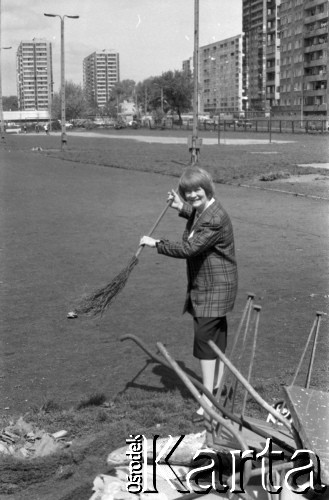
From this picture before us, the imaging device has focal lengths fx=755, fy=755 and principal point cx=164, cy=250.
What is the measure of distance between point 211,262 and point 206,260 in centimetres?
3

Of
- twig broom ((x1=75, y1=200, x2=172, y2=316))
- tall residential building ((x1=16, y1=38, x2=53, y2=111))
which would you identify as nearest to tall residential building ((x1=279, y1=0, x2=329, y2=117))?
tall residential building ((x1=16, y1=38, x2=53, y2=111))

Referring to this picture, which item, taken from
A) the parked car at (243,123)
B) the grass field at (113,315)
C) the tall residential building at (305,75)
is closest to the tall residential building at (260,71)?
the tall residential building at (305,75)

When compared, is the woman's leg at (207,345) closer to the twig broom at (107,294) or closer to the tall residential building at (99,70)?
the twig broom at (107,294)

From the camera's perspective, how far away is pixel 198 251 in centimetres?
419

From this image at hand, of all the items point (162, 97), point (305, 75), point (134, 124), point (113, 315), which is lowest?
point (113, 315)

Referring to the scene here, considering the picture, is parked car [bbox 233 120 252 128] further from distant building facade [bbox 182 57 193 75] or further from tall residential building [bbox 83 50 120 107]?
tall residential building [bbox 83 50 120 107]

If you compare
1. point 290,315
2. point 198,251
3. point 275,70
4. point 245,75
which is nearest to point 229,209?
point 290,315

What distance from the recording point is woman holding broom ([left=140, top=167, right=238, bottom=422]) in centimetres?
421

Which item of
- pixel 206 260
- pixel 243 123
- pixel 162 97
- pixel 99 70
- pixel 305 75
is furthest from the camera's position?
pixel 162 97

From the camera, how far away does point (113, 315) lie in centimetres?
695

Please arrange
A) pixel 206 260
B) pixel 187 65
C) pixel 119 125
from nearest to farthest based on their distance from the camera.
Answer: pixel 206 260
pixel 187 65
pixel 119 125

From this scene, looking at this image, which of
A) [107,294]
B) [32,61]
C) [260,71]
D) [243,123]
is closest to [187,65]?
[243,123]

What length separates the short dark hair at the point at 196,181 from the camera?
4188 millimetres

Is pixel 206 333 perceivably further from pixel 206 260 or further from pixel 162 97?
pixel 162 97
